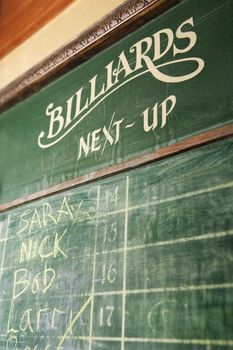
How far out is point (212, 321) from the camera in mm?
1187

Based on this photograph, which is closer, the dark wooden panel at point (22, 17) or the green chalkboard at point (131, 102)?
the green chalkboard at point (131, 102)

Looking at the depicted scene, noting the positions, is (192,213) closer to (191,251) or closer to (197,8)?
(191,251)

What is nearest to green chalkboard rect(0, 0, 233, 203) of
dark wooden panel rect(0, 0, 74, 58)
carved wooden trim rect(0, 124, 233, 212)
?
carved wooden trim rect(0, 124, 233, 212)

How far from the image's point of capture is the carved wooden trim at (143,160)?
1.35 metres

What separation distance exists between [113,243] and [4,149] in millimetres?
1179

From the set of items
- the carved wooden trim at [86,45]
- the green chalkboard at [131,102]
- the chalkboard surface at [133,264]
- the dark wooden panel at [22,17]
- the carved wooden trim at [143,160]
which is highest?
the dark wooden panel at [22,17]

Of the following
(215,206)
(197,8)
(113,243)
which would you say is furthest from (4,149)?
(215,206)

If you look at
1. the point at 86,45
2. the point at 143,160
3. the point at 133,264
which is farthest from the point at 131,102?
the point at 133,264

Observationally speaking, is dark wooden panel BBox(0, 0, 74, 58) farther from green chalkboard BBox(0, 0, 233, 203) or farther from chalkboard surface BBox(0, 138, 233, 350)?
chalkboard surface BBox(0, 138, 233, 350)

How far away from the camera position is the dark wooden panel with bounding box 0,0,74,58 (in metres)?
2.43

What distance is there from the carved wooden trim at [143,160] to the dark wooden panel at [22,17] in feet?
3.68

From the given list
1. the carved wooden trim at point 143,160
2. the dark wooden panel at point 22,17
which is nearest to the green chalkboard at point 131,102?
the carved wooden trim at point 143,160

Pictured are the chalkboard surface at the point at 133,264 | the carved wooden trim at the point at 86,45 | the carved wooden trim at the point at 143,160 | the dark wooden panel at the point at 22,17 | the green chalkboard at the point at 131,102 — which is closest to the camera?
the chalkboard surface at the point at 133,264

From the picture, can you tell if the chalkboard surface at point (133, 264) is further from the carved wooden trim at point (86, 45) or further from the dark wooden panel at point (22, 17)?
the dark wooden panel at point (22, 17)
